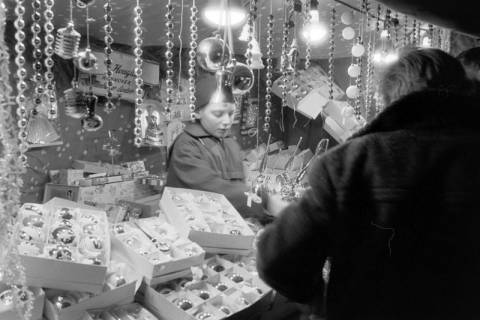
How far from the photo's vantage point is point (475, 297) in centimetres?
94

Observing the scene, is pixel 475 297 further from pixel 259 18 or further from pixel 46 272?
pixel 259 18

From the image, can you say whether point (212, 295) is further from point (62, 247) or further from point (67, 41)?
point (67, 41)

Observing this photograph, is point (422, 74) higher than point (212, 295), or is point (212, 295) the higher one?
point (422, 74)

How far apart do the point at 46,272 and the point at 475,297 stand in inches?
42.6

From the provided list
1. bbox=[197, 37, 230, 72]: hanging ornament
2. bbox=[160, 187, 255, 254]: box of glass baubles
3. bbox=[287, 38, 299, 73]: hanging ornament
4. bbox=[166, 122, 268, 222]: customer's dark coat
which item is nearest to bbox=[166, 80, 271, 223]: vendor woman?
bbox=[166, 122, 268, 222]: customer's dark coat

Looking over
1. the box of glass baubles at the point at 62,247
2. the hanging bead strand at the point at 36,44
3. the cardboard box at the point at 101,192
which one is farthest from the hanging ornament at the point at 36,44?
the cardboard box at the point at 101,192

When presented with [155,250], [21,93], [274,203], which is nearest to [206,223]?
[155,250]

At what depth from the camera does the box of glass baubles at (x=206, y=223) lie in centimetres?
167

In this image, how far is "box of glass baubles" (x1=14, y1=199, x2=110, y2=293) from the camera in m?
1.20

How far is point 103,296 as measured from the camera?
131cm

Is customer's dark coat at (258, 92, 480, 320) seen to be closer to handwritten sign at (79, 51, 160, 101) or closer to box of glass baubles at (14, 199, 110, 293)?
box of glass baubles at (14, 199, 110, 293)

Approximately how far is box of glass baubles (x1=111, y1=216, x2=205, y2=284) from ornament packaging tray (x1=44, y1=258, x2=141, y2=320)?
0.15 feet

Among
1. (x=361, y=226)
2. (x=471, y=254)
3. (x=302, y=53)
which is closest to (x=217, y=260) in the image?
(x=361, y=226)

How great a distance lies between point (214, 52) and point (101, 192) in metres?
1.89
